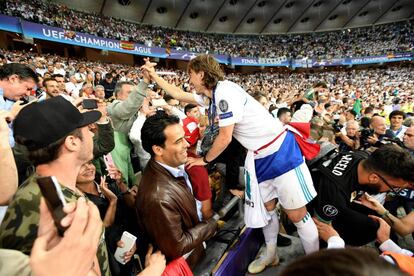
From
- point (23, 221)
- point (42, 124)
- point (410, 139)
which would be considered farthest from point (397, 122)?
point (23, 221)

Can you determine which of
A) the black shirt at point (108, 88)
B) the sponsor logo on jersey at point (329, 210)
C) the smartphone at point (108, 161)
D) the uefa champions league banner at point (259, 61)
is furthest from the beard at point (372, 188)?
Result: the uefa champions league banner at point (259, 61)

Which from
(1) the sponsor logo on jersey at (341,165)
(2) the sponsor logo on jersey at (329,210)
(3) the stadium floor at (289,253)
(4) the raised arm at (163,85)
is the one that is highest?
(4) the raised arm at (163,85)

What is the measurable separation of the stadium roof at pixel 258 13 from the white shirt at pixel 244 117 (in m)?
23.7

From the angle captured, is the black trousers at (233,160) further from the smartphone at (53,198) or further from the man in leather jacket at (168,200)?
the smartphone at (53,198)

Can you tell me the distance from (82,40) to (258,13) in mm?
19675

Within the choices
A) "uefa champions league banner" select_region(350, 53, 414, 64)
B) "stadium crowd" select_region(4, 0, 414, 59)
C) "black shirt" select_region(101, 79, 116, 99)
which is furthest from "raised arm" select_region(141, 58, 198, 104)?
"uefa champions league banner" select_region(350, 53, 414, 64)

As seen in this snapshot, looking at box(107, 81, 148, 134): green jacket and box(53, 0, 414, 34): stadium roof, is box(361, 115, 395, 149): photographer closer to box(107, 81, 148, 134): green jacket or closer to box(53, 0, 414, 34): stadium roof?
box(107, 81, 148, 134): green jacket

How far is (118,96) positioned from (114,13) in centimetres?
2248

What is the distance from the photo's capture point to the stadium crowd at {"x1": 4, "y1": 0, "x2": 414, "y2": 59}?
71.5 ft

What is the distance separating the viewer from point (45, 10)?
1666 centimetres

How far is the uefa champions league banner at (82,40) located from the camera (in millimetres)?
13562

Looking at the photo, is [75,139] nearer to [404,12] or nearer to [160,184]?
[160,184]

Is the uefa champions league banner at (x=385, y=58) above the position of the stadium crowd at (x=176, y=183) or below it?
above

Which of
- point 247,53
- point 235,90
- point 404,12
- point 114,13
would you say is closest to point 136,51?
point 114,13
